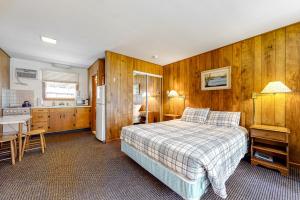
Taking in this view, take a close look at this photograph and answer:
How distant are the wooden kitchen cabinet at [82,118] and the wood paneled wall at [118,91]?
1880mm

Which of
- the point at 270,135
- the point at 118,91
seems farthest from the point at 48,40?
the point at 270,135

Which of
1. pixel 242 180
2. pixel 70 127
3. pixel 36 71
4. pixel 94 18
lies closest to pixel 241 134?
pixel 242 180

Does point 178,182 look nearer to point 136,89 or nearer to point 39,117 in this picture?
point 136,89

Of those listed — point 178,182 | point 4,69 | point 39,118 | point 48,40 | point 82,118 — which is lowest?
point 178,182

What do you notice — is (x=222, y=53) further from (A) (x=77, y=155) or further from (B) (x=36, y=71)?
(B) (x=36, y=71)

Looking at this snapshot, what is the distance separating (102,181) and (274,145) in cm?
314

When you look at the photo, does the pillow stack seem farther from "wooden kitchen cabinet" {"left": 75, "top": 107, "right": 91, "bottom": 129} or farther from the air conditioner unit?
the air conditioner unit

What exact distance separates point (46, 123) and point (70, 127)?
2.34ft

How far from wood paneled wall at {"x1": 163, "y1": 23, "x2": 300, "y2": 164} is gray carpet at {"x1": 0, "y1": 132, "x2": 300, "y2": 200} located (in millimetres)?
946

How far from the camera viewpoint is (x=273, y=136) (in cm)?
223

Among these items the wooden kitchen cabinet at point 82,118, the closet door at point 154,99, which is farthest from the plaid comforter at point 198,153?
the wooden kitchen cabinet at point 82,118

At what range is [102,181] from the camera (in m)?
1.95

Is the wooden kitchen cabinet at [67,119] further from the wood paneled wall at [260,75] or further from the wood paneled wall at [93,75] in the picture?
the wood paneled wall at [260,75]

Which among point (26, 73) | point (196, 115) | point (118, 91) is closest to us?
point (196, 115)
